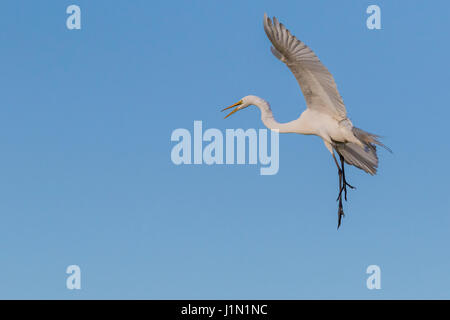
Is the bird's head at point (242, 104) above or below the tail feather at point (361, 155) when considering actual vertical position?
above

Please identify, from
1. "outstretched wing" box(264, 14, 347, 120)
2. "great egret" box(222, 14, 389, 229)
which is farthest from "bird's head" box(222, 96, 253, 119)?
"outstretched wing" box(264, 14, 347, 120)

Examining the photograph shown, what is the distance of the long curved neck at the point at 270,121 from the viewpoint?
15.1 metres

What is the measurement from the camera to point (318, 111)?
47.9 feet

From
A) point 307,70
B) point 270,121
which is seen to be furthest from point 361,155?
point 307,70

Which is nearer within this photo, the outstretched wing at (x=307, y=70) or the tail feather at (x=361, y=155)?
the outstretched wing at (x=307, y=70)

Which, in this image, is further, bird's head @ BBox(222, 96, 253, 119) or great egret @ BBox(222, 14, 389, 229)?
bird's head @ BBox(222, 96, 253, 119)

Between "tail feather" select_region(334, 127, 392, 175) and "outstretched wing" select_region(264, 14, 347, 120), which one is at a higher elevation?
"outstretched wing" select_region(264, 14, 347, 120)

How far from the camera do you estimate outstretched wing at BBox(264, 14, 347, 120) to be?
42.7 ft

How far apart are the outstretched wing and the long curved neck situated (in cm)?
66

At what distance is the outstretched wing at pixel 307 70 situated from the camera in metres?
13.0

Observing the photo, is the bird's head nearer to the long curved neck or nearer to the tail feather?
the long curved neck

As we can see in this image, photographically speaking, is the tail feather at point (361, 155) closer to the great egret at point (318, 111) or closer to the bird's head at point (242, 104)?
the great egret at point (318, 111)

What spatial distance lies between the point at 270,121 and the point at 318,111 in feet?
3.85

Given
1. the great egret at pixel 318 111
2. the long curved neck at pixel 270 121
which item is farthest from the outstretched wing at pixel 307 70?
the long curved neck at pixel 270 121
